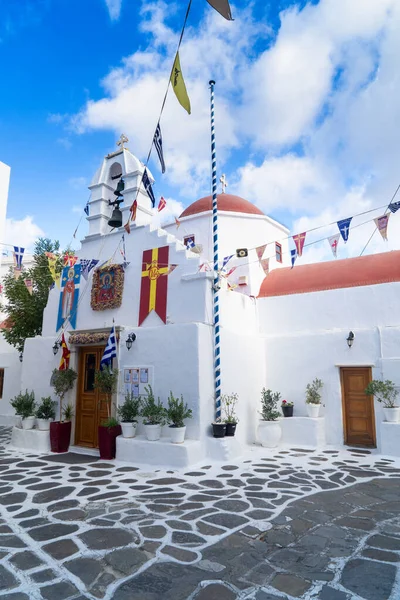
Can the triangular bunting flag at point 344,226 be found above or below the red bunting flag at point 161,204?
below

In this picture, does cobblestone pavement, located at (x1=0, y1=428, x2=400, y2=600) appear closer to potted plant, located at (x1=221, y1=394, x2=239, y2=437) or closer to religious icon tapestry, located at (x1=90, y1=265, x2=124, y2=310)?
potted plant, located at (x1=221, y1=394, x2=239, y2=437)

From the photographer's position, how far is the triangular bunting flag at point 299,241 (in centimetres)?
859

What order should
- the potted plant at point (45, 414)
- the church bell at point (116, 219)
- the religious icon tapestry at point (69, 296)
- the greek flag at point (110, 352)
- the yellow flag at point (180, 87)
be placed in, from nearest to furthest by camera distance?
the yellow flag at point (180, 87)
the greek flag at point (110, 352)
the potted plant at point (45, 414)
the church bell at point (116, 219)
the religious icon tapestry at point (69, 296)

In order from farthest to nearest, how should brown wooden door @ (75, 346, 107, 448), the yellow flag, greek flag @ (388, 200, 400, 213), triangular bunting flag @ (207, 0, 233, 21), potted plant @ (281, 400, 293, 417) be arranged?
1. potted plant @ (281, 400, 293, 417)
2. brown wooden door @ (75, 346, 107, 448)
3. greek flag @ (388, 200, 400, 213)
4. the yellow flag
5. triangular bunting flag @ (207, 0, 233, 21)

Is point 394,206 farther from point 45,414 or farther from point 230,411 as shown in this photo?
point 45,414

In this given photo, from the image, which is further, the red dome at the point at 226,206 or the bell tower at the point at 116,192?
the red dome at the point at 226,206

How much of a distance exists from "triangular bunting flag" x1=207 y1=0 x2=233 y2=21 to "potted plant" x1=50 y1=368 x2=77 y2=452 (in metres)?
7.74

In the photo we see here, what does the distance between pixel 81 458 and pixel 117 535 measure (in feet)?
14.1

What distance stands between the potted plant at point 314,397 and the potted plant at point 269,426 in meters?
0.75

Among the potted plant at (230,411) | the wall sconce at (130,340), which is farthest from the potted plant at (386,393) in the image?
the wall sconce at (130,340)

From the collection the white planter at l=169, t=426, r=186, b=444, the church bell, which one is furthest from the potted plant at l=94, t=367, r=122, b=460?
the church bell

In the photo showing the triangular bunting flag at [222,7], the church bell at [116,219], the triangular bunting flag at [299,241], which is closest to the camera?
the triangular bunting flag at [222,7]

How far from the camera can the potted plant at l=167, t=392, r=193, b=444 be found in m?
7.34

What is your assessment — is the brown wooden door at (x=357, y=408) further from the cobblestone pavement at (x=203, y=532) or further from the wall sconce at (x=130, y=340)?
the wall sconce at (x=130, y=340)
